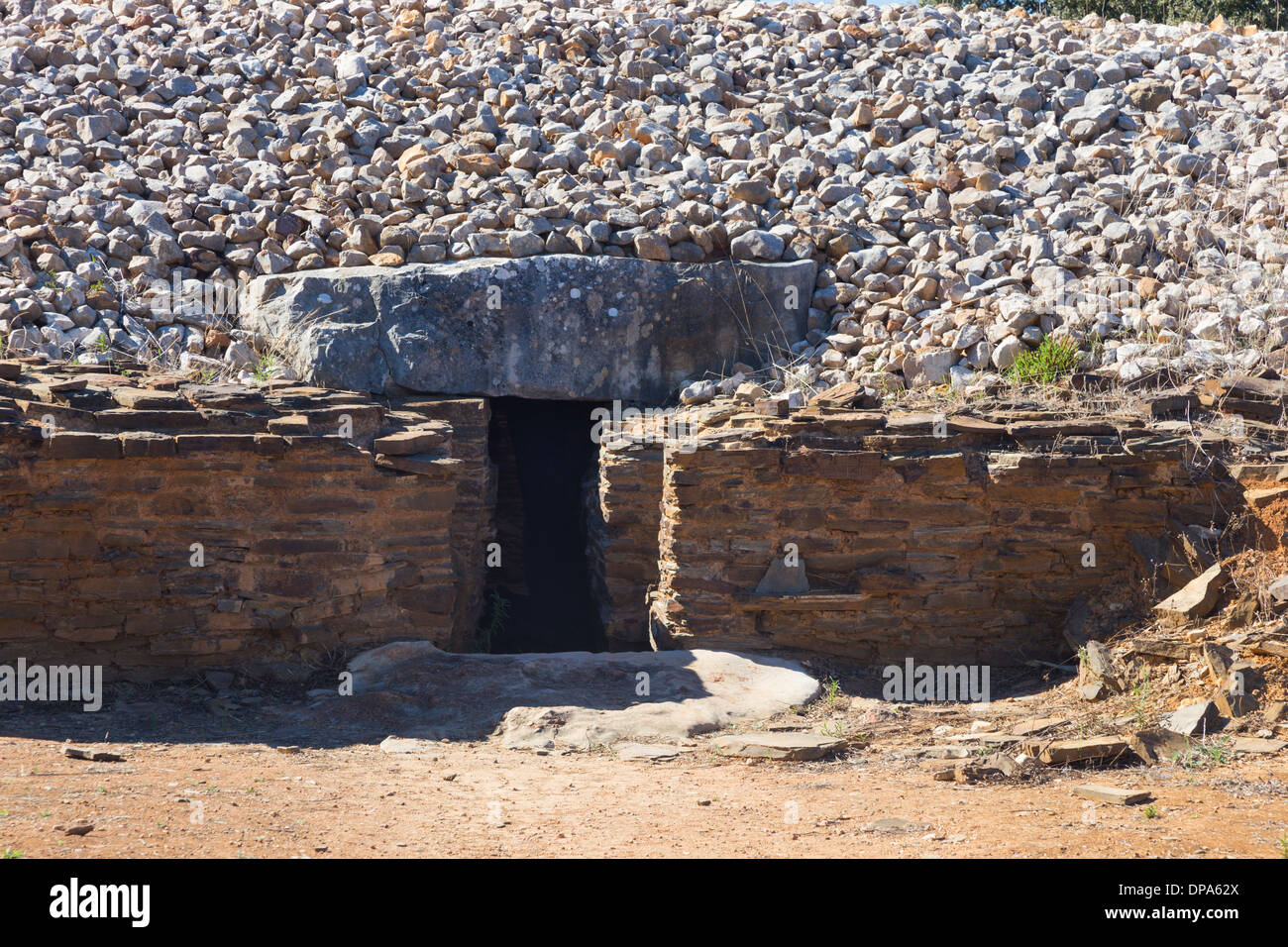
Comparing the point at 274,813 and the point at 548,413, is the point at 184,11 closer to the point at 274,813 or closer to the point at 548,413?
the point at 548,413

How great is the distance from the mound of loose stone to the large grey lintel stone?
26 centimetres

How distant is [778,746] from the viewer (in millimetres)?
5078

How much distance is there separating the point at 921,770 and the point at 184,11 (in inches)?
437

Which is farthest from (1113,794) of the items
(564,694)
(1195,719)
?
(564,694)

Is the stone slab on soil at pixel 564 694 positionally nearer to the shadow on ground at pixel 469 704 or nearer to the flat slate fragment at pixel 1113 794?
the shadow on ground at pixel 469 704

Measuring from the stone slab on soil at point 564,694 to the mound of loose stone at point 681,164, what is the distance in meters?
2.88

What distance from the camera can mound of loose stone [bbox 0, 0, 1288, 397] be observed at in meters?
8.11

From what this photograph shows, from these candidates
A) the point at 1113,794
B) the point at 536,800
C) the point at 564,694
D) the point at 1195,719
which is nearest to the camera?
the point at 1113,794

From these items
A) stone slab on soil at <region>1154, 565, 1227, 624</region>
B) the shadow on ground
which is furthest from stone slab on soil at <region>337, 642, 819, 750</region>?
stone slab on soil at <region>1154, 565, 1227, 624</region>

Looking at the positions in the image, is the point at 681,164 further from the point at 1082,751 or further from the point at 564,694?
the point at 1082,751

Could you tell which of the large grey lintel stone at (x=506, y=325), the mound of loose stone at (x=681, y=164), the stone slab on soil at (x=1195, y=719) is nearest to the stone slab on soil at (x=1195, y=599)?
the stone slab on soil at (x=1195, y=719)

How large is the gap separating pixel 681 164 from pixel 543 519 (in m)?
3.53

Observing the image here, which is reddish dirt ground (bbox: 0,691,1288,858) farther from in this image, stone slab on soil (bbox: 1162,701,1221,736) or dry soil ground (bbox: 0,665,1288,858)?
stone slab on soil (bbox: 1162,701,1221,736)

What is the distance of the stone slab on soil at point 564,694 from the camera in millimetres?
5348
